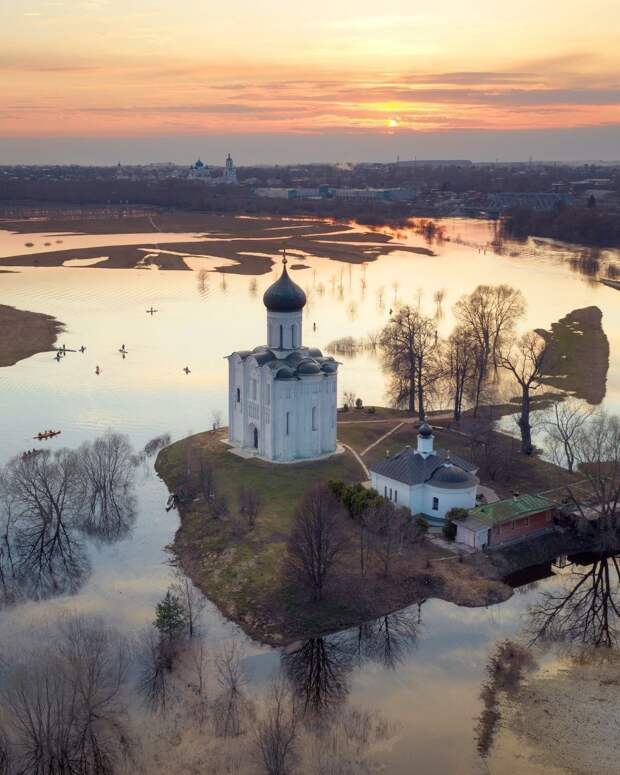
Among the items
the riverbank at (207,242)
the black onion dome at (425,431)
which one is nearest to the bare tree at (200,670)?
the black onion dome at (425,431)

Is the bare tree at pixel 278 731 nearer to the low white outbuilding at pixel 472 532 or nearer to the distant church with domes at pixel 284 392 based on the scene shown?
the low white outbuilding at pixel 472 532

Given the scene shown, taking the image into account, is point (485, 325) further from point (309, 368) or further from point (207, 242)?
point (207, 242)

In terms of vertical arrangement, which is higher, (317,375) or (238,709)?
(317,375)

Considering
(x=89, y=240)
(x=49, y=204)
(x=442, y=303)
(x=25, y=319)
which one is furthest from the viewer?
(x=49, y=204)

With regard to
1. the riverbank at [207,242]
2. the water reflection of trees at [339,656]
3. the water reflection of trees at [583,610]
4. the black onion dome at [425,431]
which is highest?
the black onion dome at [425,431]

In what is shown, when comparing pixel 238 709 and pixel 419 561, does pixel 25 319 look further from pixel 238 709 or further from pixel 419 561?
pixel 238 709

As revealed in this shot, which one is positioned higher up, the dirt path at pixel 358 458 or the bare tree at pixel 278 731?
the dirt path at pixel 358 458

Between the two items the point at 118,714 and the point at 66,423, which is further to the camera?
the point at 66,423

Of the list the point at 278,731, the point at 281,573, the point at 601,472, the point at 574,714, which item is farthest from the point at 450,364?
the point at 278,731

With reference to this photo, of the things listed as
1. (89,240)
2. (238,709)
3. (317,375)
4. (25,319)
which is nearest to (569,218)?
(89,240)
